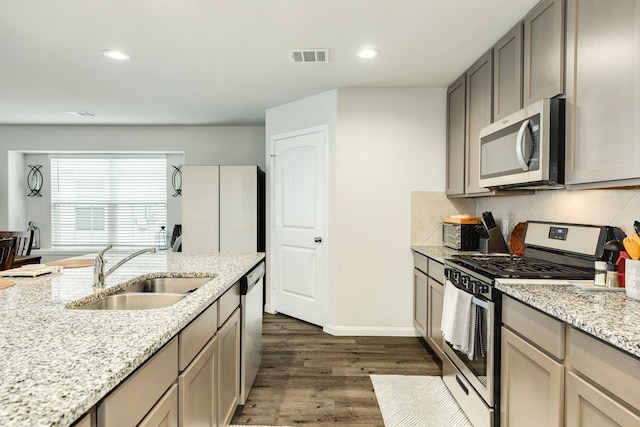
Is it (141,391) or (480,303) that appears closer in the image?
(141,391)

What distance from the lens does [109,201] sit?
5617 millimetres

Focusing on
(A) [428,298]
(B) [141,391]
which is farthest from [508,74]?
(B) [141,391]

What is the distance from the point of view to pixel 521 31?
2225 millimetres

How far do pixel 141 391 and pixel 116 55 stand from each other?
2.74 metres

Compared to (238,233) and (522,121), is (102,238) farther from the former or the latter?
(522,121)

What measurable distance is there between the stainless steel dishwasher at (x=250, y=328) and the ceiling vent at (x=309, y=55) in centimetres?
162

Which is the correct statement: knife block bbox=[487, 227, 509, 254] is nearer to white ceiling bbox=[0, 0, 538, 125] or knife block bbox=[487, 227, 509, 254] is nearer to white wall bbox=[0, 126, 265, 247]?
Answer: white ceiling bbox=[0, 0, 538, 125]

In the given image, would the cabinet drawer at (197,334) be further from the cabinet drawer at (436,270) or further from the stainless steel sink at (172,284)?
the cabinet drawer at (436,270)

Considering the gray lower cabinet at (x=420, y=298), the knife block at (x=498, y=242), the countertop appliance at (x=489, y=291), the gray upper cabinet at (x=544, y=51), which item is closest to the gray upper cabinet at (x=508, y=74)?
the gray upper cabinet at (x=544, y=51)

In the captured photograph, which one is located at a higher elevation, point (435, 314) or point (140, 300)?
point (140, 300)

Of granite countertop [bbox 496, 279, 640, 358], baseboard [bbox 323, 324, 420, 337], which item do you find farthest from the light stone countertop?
baseboard [bbox 323, 324, 420, 337]

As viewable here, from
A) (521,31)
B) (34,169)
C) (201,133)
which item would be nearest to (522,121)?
(521,31)

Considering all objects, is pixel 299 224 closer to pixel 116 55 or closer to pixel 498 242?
pixel 498 242

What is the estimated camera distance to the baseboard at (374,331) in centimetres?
354
